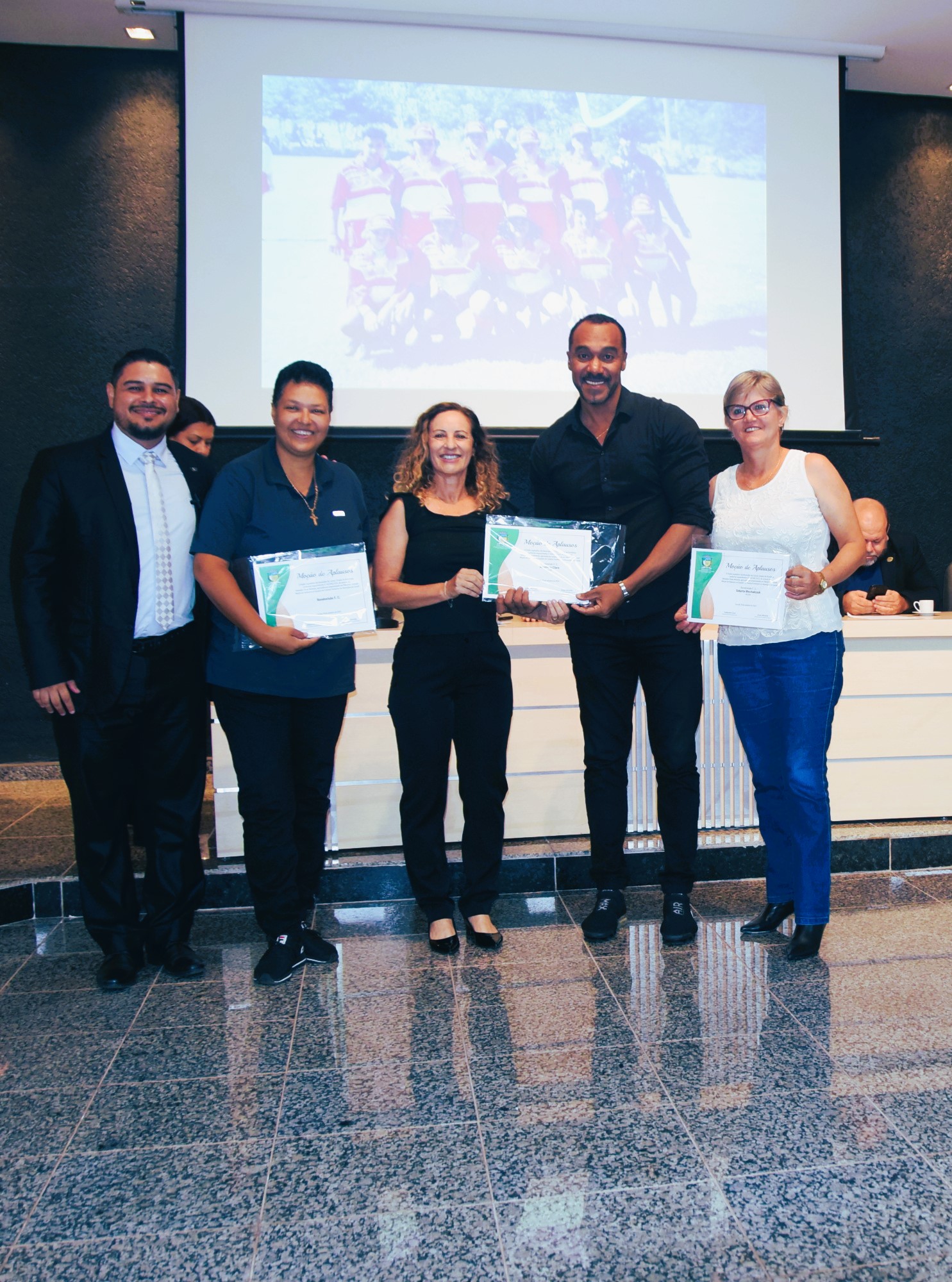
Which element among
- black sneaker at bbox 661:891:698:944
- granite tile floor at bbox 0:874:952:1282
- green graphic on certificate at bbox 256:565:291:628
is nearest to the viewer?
granite tile floor at bbox 0:874:952:1282

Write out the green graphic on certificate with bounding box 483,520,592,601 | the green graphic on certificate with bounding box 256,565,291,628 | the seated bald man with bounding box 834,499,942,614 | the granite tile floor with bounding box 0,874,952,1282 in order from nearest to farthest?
the granite tile floor with bounding box 0,874,952,1282, the green graphic on certificate with bounding box 256,565,291,628, the green graphic on certificate with bounding box 483,520,592,601, the seated bald man with bounding box 834,499,942,614

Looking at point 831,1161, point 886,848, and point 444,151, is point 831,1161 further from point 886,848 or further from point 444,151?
point 444,151

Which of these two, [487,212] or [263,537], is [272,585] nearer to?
[263,537]

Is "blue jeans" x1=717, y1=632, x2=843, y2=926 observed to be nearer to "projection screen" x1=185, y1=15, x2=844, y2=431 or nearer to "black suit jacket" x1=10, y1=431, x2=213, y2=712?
"black suit jacket" x1=10, y1=431, x2=213, y2=712

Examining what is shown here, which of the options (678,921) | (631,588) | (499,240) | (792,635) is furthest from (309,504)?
→ (499,240)

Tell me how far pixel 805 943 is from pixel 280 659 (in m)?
1.60

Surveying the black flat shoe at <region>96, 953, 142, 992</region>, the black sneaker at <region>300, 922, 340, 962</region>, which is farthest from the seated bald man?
the black flat shoe at <region>96, 953, 142, 992</region>

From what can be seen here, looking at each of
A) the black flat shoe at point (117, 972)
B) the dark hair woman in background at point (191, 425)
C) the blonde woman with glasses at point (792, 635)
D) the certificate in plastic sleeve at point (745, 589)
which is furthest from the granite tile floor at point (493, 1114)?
the dark hair woman in background at point (191, 425)

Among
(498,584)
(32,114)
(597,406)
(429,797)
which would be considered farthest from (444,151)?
(429,797)

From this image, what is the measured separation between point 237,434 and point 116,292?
1130mm

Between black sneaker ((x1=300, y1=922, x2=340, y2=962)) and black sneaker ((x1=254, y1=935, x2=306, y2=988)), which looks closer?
black sneaker ((x1=254, y1=935, x2=306, y2=988))

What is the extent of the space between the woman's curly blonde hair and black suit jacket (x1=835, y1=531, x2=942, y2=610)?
258 cm

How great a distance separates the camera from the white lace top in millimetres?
2547

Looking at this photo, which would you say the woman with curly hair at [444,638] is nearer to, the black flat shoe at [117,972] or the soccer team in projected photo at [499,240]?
the black flat shoe at [117,972]
